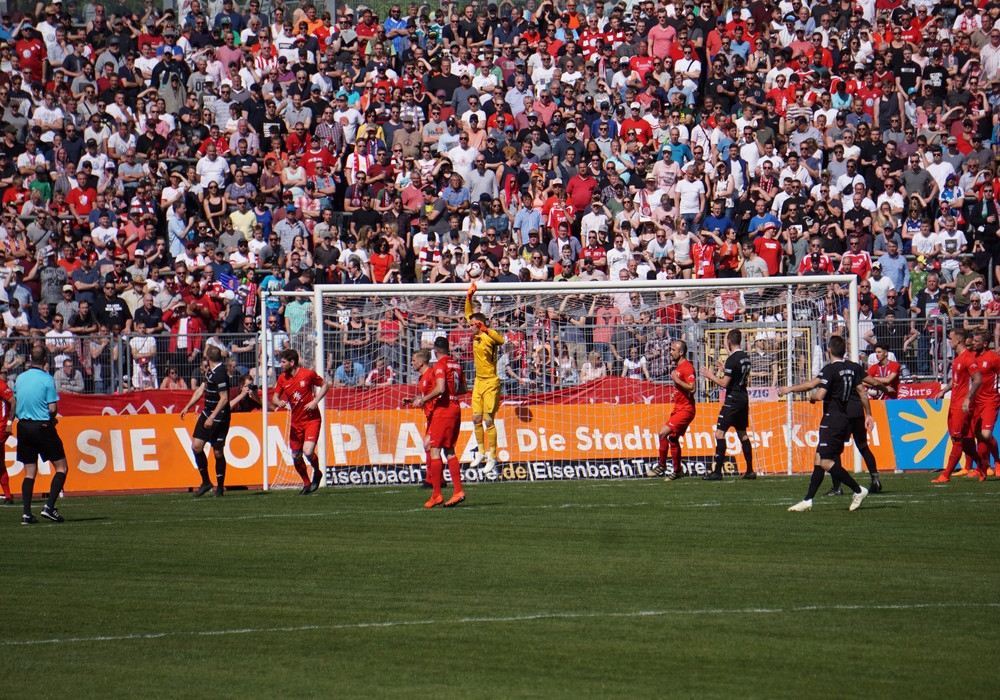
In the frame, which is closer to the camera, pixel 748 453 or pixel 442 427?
pixel 442 427

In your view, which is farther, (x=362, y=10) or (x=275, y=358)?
(x=362, y=10)

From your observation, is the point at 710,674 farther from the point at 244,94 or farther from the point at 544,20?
the point at 544,20

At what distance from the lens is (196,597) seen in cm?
1138

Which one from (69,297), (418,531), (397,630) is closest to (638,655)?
(397,630)

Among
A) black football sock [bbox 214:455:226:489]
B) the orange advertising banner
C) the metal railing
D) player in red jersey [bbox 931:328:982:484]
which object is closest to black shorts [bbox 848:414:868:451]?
player in red jersey [bbox 931:328:982:484]

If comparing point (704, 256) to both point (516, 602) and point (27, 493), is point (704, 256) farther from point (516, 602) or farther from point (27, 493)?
point (516, 602)

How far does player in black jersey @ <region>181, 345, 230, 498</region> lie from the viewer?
21.3m

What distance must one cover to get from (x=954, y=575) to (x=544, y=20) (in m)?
24.5

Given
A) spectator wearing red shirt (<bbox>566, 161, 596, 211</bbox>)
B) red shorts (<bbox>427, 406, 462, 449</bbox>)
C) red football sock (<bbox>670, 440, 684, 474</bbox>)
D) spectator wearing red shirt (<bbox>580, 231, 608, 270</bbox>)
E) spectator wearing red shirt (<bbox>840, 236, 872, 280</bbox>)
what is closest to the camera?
red shorts (<bbox>427, 406, 462, 449</bbox>)

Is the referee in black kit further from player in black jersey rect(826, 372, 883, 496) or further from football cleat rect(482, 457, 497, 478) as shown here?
player in black jersey rect(826, 372, 883, 496)

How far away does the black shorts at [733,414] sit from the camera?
21.4m

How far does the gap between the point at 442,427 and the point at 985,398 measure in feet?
28.6

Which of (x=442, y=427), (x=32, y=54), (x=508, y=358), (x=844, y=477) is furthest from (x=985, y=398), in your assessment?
(x=32, y=54)

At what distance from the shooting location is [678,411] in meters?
22.0
